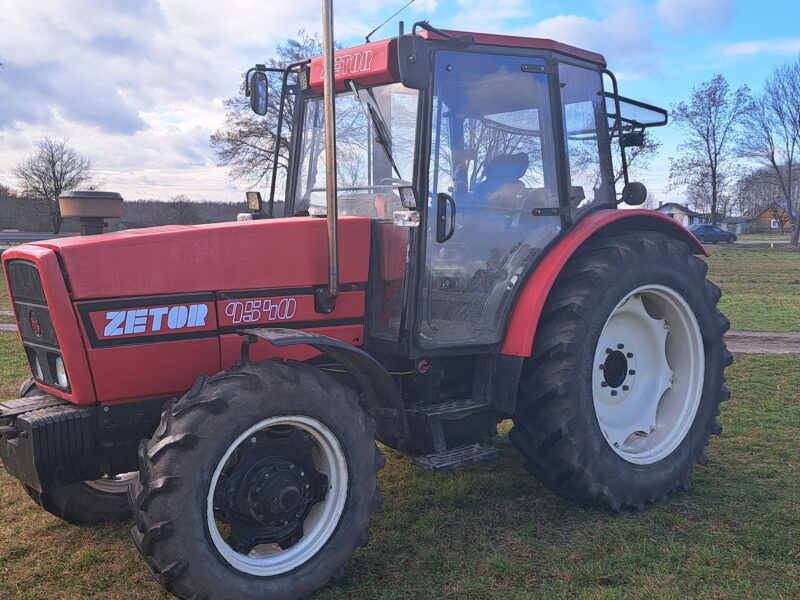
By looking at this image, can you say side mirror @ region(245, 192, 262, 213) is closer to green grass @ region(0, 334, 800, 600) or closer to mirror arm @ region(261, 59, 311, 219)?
mirror arm @ region(261, 59, 311, 219)

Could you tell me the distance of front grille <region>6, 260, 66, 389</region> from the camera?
346cm

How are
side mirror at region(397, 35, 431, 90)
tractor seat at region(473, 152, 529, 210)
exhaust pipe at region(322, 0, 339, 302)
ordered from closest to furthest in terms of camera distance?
exhaust pipe at region(322, 0, 339, 302), side mirror at region(397, 35, 431, 90), tractor seat at region(473, 152, 529, 210)

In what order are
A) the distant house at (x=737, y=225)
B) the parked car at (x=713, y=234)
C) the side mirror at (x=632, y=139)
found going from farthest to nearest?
the distant house at (x=737, y=225) → the parked car at (x=713, y=234) → the side mirror at (x=632, y=139)

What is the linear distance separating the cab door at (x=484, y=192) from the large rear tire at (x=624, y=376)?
31 cm

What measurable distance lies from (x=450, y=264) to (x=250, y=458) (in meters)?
1.47

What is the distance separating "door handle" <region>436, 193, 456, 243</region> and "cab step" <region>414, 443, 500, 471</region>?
113cm

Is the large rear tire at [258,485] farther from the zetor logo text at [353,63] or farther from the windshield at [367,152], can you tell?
the zetor logo text at [353,63]

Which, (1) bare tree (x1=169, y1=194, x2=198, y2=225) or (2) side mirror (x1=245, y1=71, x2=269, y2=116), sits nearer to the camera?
(2) side mirror (x1=245, y1=71, x2=269, y2=116)

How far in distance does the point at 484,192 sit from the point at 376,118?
708 millimetres

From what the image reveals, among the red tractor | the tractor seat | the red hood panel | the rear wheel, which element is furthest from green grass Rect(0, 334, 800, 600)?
the tractor seat

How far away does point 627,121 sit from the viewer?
5.04m

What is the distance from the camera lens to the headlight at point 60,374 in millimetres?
3451

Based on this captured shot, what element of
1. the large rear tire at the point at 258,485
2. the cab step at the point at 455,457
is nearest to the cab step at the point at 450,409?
the cab step at the point at 455,457

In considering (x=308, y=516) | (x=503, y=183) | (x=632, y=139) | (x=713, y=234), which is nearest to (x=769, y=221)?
(x=713, y=234)
